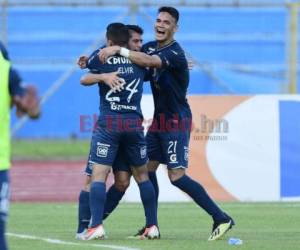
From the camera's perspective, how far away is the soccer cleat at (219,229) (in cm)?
1124

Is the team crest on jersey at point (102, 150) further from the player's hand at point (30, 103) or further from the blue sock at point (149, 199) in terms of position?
the player's hand at point (30, 103)

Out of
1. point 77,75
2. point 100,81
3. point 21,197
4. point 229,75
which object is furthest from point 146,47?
point 77,75

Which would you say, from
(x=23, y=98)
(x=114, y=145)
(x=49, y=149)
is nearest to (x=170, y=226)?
(x=114, y=145)

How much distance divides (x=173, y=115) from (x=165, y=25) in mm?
902

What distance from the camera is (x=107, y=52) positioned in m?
10.9

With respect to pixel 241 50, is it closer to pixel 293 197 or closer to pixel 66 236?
pixel 293 197

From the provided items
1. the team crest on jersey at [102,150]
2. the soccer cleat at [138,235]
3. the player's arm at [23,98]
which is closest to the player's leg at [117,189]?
the soccer cleat at [138,235]

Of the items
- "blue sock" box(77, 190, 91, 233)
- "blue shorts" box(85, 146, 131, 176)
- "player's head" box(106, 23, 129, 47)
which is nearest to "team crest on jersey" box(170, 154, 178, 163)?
"blue shorts" box(85, 146, 131, 176)

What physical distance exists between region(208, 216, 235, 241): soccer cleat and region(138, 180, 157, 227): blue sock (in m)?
0.59

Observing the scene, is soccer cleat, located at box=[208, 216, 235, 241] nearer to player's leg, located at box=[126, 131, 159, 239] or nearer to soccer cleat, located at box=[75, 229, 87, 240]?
player's leg, located at box=[126, 131, 159, 239]

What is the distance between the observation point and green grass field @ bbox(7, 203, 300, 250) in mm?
10625

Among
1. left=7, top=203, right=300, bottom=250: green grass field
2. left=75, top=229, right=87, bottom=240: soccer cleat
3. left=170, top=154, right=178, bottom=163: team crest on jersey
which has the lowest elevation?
left=7, top=203, right=300, bottom=250: green grass field

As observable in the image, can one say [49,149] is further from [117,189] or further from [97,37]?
[117,189]

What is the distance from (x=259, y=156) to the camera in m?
16.9
